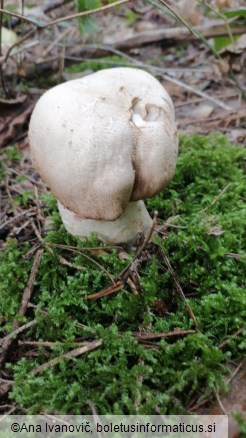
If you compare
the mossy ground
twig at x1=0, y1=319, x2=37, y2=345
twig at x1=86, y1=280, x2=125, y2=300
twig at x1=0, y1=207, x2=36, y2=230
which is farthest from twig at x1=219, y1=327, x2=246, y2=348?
twig at x1=0, y1=207, x2=36, y2=230

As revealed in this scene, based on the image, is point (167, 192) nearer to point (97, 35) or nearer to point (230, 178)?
point (230, 178)

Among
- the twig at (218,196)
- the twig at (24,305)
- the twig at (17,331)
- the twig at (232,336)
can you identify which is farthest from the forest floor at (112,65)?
the twig at (232,336)

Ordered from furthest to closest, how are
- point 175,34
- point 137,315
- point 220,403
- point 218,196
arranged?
point 175,34 < point 218,196 < point 137,315 < point 220,403

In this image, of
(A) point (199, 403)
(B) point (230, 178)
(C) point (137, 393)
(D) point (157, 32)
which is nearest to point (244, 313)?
(A) point (199, 403)

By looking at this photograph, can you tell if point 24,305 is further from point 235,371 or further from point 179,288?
point 235,371

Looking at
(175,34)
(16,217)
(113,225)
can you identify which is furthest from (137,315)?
(175,34)
